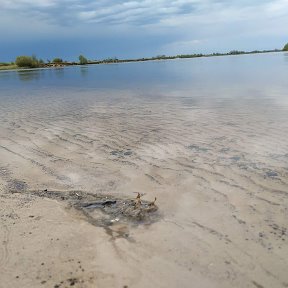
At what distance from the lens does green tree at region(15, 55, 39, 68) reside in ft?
260

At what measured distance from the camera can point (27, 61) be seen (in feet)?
262

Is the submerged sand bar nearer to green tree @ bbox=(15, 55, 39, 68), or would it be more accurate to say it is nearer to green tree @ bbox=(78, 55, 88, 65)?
green tree @ bbox=(15, 55, 39, 68)

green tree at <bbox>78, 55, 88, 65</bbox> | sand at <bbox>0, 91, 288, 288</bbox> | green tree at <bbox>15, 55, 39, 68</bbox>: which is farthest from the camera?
green tree at <bbox>78, 55, 88, 65</bbox>

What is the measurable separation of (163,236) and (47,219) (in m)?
1.52

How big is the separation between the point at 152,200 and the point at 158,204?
0.13 metres

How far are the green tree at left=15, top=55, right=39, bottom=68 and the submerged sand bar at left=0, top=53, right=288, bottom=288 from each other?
7551 cm

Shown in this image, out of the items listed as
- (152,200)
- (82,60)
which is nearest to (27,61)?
(82,60)

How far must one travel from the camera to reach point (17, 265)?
3482 millimetres

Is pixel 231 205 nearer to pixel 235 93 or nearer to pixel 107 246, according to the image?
pixel 107 246

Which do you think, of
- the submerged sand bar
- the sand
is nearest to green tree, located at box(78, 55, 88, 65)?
the submerged sand bar

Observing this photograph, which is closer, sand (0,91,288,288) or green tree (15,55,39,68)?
sand (0,91,288,288)

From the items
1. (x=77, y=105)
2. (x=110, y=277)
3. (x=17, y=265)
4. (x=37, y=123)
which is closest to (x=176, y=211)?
(x=110, y=277)

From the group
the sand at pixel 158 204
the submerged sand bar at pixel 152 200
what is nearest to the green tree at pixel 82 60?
the submerged sand bar at pixel 152 200

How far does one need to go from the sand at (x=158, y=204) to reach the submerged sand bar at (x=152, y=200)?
1 cm
